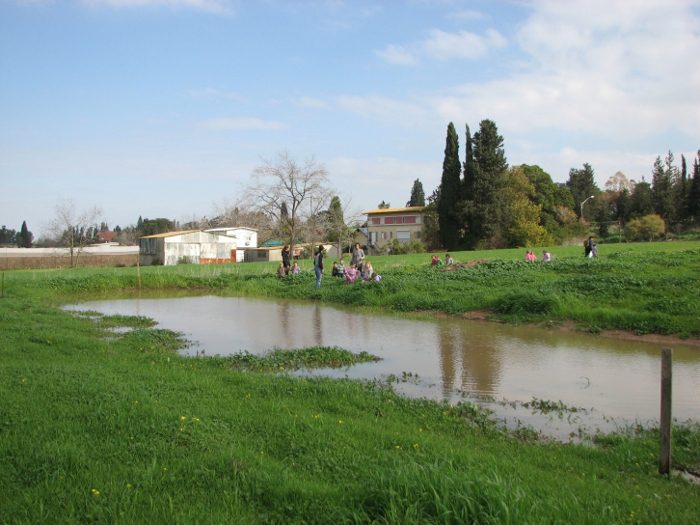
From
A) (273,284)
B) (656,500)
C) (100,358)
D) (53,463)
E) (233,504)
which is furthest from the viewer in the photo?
(273,284)

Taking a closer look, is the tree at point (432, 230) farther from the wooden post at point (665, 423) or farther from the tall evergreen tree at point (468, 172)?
the wooden post at point (665, 423)

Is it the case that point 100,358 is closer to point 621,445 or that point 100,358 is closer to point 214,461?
point 214,461

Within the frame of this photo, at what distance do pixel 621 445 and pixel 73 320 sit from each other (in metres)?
15.9

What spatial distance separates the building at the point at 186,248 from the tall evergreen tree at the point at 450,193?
29.7 metres

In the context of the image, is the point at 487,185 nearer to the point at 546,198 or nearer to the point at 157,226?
the point at 546,198

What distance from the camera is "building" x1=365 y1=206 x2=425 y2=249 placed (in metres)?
96.2

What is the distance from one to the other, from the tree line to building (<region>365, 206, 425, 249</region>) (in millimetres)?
7475

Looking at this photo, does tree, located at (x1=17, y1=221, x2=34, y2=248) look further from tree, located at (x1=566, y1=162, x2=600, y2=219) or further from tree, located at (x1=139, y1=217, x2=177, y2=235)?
tree, located at (x1=566, y1=162, x2=600, y2=219)

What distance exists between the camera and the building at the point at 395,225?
316 feet

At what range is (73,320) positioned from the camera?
17469 millimetres

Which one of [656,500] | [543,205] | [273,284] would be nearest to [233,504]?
[656,500]

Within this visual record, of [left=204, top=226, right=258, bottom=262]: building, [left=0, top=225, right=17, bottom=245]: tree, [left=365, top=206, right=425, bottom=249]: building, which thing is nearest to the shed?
[left=204, top=226, right=258, bottom=262]: building

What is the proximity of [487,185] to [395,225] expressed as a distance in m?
33.1

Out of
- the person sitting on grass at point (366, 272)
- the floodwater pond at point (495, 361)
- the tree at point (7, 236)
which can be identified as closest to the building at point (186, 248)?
the person sitting on grass at point (366, 272)
